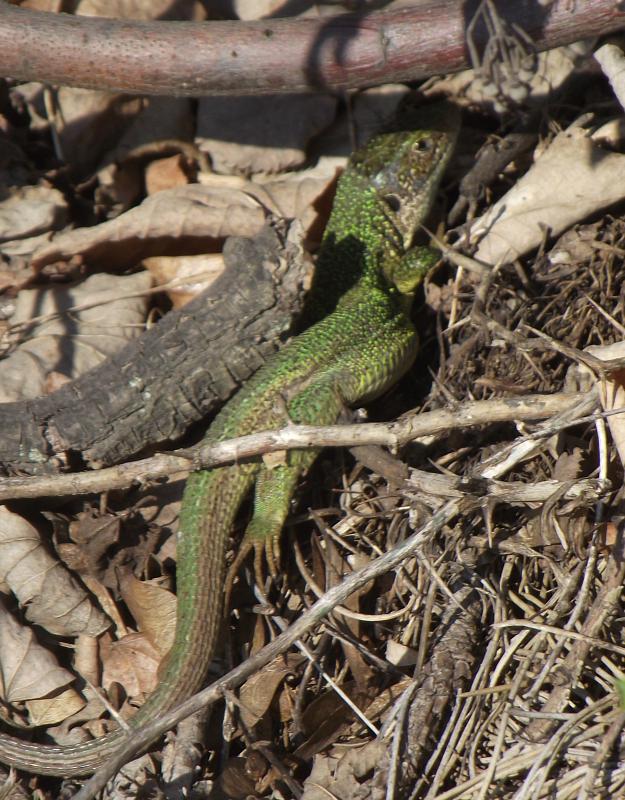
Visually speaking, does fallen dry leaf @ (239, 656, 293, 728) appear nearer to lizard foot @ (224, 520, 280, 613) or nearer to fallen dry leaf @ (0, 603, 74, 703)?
lizard foot @ (224, 520, 280, 613)

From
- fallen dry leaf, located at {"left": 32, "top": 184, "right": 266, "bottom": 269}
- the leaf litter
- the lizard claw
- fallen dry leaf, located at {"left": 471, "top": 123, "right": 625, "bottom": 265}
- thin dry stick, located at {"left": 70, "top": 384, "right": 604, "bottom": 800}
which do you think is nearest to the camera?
thin dry stick, located at {"left": 70, "top": 384, "right": 604, "bottom": 800}

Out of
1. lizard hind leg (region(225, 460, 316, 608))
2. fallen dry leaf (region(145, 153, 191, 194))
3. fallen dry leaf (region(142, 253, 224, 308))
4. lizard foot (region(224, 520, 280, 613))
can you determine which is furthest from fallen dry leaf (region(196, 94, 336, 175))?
lizard foot (region(224, 520, 280, 613))

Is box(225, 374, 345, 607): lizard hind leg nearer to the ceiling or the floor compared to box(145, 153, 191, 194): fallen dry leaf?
nearer to the floor

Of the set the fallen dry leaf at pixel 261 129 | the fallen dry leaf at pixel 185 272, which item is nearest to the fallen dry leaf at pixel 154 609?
the fallen dry leaf at pixel 185 272

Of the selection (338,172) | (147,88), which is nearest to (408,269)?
(338,172)

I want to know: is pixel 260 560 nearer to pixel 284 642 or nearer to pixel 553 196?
pixel 284 642

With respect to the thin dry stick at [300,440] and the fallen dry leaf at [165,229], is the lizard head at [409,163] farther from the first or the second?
the thin dry stick at [300,440]

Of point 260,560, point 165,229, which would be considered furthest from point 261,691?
point 165,229
